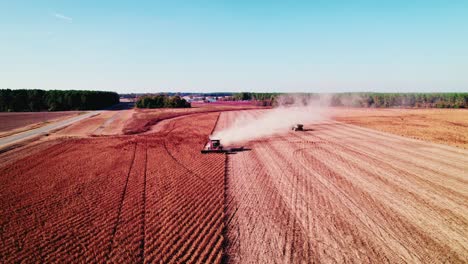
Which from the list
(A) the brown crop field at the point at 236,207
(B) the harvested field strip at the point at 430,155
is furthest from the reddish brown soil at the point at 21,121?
(B) the harvested field strip at the point at 430,155

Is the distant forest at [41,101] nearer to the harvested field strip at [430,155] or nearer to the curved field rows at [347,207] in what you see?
the curved field rows at [347,207]

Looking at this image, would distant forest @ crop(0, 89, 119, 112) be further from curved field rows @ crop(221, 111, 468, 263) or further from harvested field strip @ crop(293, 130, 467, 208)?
harvested field strip @ crop(293, 130, 467, 208)

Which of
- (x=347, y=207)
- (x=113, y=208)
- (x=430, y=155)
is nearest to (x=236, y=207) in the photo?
(x=347, y=207)

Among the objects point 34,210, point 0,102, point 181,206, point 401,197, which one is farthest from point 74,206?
point 0,102

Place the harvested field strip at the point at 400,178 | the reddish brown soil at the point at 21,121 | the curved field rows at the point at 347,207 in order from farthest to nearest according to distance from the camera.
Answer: the reddish brown soil at the point at 21,121 < the harvested field strip at the point at 400,178 < the curved field rows at the point at 347,207

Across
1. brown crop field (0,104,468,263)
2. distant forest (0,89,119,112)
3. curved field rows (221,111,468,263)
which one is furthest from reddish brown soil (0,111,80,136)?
curved field rows (221,111,468,263)

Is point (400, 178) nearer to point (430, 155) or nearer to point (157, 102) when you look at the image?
point (430, 155)

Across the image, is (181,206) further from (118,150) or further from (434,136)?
(434,136)
